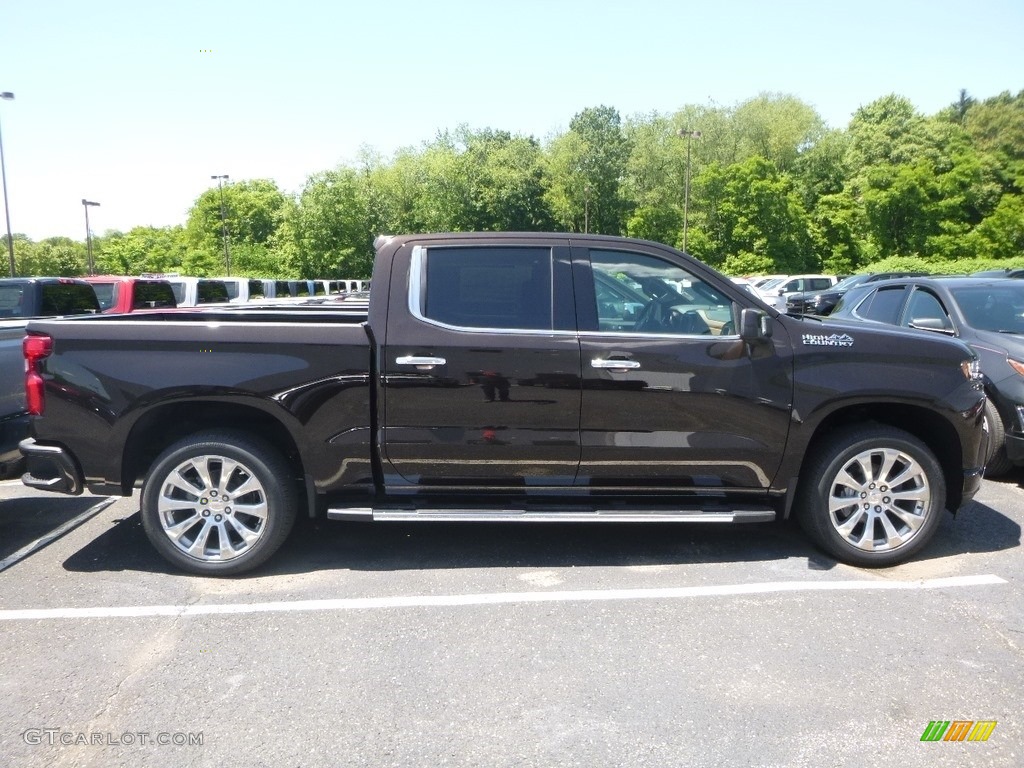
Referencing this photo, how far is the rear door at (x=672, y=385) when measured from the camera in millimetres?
4480

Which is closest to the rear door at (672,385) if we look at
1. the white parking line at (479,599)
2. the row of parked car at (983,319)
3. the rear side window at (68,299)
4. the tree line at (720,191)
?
the white parking line at (479,599)

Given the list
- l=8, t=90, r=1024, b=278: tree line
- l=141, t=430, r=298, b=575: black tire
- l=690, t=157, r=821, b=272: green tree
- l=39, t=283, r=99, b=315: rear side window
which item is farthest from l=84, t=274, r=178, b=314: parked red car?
l=690, t=157, r=821, b=272: green tree

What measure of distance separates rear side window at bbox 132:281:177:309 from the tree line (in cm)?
4084

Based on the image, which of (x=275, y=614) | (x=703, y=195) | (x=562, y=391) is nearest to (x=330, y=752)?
(x=275, y=614)

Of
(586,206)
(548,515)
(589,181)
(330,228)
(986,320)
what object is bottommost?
Answer: (548,515)

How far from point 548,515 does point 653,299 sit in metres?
1.41

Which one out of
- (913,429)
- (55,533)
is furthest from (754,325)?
(55,533)

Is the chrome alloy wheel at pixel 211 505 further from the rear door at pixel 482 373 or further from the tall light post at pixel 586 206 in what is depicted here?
the tall light post at pixel 586 206

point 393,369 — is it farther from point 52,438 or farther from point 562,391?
point 52,438

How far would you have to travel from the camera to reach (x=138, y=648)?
3.75m

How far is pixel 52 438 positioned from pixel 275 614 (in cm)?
172

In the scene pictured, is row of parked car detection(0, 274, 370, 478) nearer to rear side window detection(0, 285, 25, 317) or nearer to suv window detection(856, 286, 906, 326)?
rear side window detection(0, 285, 25, 317)

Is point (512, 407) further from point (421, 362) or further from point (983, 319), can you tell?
point (983, 319)

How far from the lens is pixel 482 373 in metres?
4.44
